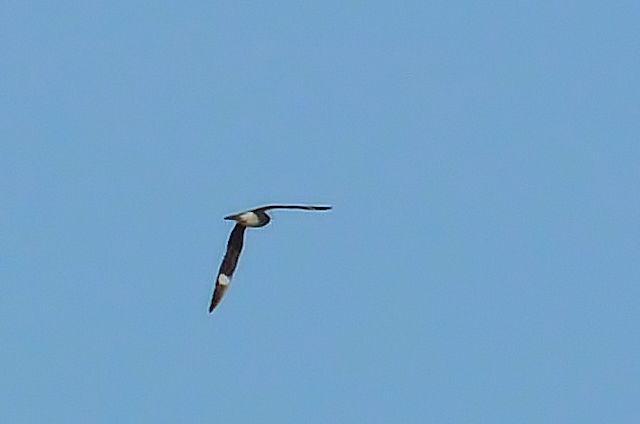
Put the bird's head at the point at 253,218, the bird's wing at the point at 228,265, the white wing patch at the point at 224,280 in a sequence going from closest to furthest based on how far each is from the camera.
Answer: the bird's head at the point at 253,218, the bird's wing at the point at 228,265, the white wing patch at the point at 224,280

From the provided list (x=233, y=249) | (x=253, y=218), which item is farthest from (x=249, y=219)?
(x=233, y=249)

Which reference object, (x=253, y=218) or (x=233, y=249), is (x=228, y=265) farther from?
(x=253, y=218)

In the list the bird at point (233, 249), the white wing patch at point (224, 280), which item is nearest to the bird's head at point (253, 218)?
the bird at point (233, 249)

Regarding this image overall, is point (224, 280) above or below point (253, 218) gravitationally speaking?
below

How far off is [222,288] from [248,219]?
2.65 metres

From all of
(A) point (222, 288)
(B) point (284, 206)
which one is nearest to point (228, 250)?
(A) point (222, 288)

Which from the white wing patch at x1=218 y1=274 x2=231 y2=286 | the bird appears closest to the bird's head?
the bird

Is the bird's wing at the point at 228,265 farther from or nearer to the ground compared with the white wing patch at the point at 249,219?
nearer to the ground

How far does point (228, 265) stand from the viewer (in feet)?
164

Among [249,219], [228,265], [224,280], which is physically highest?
[249,219]

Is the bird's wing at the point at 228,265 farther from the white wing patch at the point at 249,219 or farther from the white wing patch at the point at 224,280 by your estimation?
the white wing patch at the point at 249,219

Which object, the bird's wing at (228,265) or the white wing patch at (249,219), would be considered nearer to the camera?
the white wing patch at (249,219)

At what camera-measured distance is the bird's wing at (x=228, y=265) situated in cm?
4988

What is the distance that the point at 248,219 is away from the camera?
159ft
